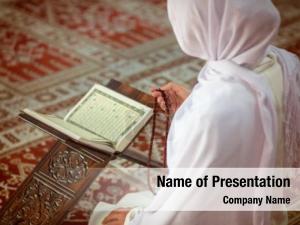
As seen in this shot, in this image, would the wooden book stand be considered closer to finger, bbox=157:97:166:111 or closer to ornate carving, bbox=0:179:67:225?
ornate carving, bbox=0:179:67:225

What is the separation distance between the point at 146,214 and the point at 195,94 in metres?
0.46

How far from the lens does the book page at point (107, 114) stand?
274 cm

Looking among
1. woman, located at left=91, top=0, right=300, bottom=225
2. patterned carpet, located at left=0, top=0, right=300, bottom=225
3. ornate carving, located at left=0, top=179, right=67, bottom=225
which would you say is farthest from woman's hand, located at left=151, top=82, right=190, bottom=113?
patterned carpet, located at left=0, top=0, right=300, bottom=225

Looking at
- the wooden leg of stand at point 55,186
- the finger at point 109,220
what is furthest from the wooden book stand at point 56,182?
the finger at point 109,220

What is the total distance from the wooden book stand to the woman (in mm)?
519

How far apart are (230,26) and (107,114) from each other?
0.94m

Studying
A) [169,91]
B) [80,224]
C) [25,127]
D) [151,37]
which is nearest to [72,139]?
[169,91]

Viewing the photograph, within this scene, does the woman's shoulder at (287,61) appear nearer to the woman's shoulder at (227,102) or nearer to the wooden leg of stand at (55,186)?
the woman's shoulder at (227,102)

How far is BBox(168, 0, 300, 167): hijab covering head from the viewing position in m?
2.01

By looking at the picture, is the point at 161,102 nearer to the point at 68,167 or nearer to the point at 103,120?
the point at 103,120

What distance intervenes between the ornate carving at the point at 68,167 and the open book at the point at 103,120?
0.12 meters

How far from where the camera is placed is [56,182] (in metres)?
2.74

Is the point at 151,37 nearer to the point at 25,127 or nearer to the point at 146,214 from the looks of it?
the point at 25,127

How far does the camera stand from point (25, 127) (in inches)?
158
